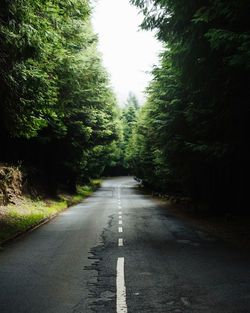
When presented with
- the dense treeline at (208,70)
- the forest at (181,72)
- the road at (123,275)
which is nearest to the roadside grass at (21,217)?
the road at (123,275)

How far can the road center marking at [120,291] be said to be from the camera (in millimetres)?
4211

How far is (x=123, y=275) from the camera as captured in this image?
225 inches

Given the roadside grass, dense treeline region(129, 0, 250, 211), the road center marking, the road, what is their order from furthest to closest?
1. the roadside grass
2. dense treeline region(129, 0, 250, 211)
3. the road
4. the road center marking

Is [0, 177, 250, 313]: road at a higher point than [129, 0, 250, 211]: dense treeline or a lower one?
lower

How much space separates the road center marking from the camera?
13.8ft

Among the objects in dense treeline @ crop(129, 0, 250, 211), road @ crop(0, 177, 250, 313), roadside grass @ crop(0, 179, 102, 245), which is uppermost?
dense treeline @ crop(129, 0, 250, 211)

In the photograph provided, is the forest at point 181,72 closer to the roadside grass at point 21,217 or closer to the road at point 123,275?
the roadside grass at point 21,217

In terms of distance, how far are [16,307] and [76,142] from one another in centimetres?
1667

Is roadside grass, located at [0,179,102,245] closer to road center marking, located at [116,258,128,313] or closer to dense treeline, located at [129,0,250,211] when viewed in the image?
road center marking, located at [116,258,128,313]

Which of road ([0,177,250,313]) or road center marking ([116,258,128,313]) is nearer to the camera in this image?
road center marking ([116,258,128,313])

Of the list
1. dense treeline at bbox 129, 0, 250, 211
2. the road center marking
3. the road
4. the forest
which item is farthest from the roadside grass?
dense treeline at bbox 129, 0, 250, 211

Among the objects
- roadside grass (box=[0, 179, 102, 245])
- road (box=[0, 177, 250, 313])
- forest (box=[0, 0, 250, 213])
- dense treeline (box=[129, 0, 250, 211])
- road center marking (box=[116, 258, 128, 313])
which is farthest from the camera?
roadside grass (box=[0, 179, 102, 245])

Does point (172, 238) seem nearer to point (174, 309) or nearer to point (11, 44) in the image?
point (174, 309)

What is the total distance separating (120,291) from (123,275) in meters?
0.85
